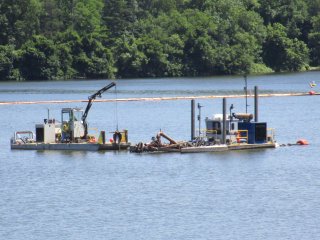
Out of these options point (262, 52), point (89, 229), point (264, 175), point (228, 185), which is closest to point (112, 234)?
point (89, 229)

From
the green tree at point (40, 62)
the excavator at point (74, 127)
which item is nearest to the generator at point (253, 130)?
the excavator at point (74, 127)

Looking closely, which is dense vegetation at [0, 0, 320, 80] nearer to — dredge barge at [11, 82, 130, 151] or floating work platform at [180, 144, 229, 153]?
dredge barge at [11, 82, 130, 151]

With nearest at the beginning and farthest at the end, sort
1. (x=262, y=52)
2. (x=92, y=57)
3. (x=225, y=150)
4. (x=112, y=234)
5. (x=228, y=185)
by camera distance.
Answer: (x=112, y=234)
(x=228, y=185)
(x=225, y=150)
(x=92, y=57)
(x=262, y=52)

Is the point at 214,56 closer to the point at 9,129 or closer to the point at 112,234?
the point at 9,129

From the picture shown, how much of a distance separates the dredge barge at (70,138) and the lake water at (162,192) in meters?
0.72

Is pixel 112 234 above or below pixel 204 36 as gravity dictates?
below

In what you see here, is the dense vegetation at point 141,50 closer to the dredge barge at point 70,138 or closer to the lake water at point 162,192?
the lake water at point 162,192

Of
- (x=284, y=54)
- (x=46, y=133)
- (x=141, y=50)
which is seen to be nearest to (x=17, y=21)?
(x=141, y=50)

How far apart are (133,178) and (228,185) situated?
5119 millimetres

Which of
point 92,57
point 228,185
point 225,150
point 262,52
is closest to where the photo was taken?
point 228,185

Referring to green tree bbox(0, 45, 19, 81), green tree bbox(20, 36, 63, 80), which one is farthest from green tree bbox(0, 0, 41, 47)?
green tree bbox(0, 45, 19, 81)

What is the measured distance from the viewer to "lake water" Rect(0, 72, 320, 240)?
165 ft

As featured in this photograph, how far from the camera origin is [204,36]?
193m

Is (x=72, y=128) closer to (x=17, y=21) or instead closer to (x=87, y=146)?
(x=87, y=146)
